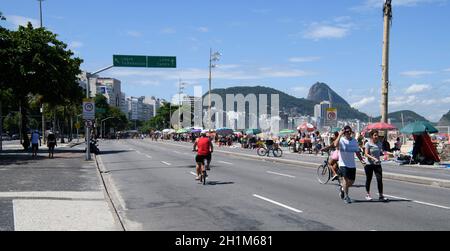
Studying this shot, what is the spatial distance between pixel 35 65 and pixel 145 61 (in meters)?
9.11

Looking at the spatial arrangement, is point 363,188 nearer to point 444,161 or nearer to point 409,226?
point 409,226

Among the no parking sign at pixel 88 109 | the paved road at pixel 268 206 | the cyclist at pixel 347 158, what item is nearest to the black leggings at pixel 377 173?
the paved road at pixel 268 206

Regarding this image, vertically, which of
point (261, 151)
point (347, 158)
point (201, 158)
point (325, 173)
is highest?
point (347, 158)

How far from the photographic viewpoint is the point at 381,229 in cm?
910

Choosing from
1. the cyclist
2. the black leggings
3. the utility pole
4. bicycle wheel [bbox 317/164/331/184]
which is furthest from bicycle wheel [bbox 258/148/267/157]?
the cyclist

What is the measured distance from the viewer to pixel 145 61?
112 ft

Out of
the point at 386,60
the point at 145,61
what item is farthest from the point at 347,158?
the point at 145,61

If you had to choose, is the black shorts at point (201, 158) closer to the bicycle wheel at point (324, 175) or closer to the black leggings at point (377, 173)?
the bicycle wheel at point (324, 175)

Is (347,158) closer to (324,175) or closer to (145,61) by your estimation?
(324,175)

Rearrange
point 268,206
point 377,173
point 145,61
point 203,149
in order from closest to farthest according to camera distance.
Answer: point 268,206 → point 377,173 → point 203,149 → point 145,61

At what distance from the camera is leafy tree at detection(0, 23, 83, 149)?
120 feet

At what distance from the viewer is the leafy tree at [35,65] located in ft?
120

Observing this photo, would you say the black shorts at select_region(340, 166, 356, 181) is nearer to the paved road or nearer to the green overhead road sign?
the paved road

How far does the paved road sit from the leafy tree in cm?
2168
